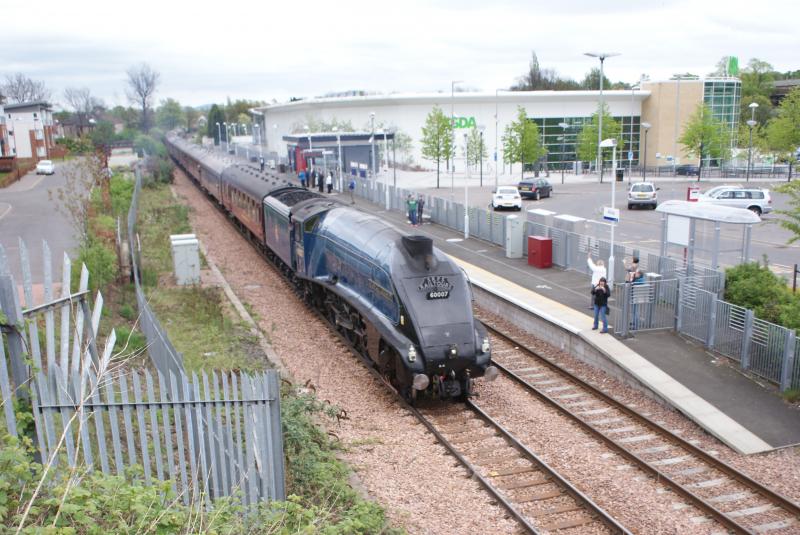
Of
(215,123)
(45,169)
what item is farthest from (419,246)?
(215,123)

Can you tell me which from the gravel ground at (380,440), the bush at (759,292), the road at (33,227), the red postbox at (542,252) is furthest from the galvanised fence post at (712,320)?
the road at (33,227)

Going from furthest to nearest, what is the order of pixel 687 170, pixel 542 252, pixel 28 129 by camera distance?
pixel 28 129
pixel 687 170
pixel 542 252

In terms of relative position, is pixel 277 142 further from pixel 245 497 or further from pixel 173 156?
pixel 245 497

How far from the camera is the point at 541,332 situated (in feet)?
56.2

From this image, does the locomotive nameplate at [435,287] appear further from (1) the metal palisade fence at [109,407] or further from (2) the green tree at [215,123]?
(2) the green tree at [215,123]

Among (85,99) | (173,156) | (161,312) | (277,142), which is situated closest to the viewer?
(161,312)

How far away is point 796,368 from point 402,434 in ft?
23.5

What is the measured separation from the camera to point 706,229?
17.0 meters

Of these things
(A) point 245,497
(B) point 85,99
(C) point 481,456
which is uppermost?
(B) point 85,99

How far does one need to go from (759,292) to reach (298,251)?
37.8ft

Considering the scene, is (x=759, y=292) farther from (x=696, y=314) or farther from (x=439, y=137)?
(x=439, y=137)

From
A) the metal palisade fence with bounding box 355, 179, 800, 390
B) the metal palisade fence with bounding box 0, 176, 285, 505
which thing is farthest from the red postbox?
the metal palisade fence with bounding box 0, 176, 285, 505

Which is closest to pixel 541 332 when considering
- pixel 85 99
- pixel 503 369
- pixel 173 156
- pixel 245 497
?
pixel 503 369

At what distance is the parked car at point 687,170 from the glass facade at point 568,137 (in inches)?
255
